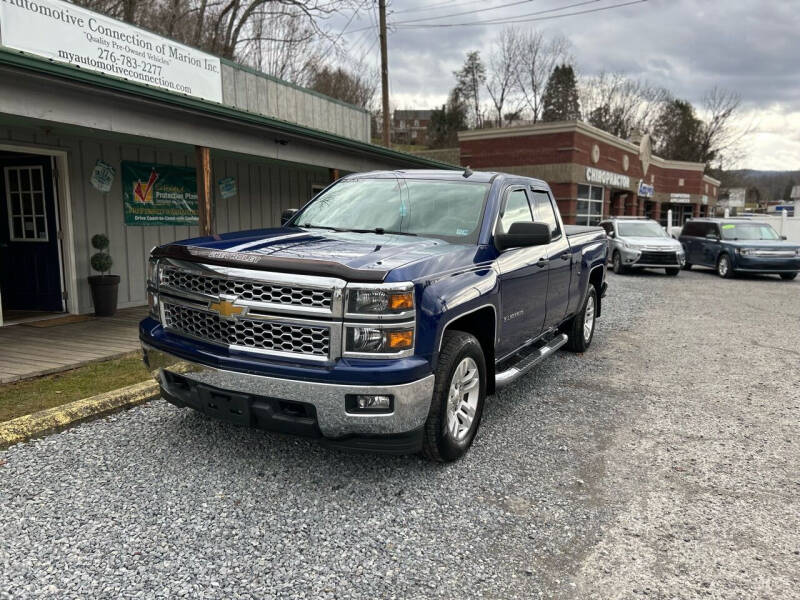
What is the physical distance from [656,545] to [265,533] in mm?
2030

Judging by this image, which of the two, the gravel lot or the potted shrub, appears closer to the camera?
the gravel lot

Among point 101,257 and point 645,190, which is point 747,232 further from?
point 645,190

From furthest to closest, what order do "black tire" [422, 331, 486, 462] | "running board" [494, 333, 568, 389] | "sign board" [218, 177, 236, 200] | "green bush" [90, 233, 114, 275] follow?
"sign board" [218, 177, 236, 200] < "green bush" [90, 233, 114, 275] < "running board" [494, 333, 568, 389] < "black tire" [422, 331, 486, 462]

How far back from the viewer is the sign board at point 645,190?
1487 inches

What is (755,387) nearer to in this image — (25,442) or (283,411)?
(283,411)

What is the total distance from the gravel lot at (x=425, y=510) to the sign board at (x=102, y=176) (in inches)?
206

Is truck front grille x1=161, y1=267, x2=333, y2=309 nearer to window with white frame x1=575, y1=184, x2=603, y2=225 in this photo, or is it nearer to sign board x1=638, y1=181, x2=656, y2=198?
window with white frame x1=575, y1=184, x2=603, y2=225

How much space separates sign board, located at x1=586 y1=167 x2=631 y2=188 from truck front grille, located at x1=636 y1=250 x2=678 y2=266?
13.4 m

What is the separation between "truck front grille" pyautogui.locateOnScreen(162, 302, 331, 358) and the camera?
324cm

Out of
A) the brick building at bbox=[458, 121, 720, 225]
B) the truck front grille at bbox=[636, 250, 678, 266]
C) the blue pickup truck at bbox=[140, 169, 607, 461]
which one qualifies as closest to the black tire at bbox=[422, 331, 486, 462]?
the blue pickup truck at bbox=[140, 169, 607, 461]

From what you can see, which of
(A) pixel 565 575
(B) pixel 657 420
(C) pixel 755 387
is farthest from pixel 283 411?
(C) pixel 755 387

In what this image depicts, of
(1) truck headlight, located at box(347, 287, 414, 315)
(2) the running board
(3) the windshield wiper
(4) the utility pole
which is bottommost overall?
(2) the running board

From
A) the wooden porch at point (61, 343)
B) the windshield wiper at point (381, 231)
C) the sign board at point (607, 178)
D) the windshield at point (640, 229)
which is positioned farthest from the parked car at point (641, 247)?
the windshield wiper at point (381, 231)

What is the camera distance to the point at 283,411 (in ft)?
10.8
